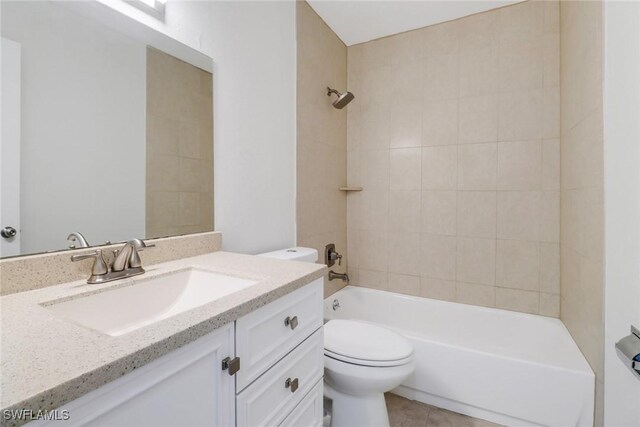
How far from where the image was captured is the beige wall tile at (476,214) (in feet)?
6.91

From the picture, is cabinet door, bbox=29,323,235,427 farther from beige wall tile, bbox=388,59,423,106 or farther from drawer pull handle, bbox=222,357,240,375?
beige wall tile, bbox=388,59,423,106

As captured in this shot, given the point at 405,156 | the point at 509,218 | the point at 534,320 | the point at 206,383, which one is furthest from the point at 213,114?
the point at 534,320

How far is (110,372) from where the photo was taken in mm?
453

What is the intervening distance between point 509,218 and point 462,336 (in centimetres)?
88

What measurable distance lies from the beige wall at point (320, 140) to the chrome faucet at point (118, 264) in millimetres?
1050

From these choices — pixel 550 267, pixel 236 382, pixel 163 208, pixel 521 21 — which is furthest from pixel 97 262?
pixel 521 21

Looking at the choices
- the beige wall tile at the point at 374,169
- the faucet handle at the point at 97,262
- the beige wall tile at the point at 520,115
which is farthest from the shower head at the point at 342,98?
the faucet handle at the point at 97,262

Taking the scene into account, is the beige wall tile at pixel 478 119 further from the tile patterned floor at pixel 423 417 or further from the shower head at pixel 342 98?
the tile patterned floor at pixel 423 417

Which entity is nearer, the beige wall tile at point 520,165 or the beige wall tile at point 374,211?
the beige wall tile at point 520,165

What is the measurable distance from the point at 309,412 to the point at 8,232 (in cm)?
102

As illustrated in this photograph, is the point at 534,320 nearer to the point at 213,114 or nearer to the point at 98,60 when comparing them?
the point at 213,114

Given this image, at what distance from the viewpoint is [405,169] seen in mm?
2365

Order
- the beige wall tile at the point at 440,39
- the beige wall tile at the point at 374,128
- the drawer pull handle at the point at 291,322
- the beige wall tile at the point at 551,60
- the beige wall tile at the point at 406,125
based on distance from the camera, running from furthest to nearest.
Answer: the beige wall tile at the point at 374,128, the beige wall tile at the point at 406,125, the beige wall tile at the point at 440,39, the beige wall tile at the point at 551,60, the drawer pull handle at the point at 291,322

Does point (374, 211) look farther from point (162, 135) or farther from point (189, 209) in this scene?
point (162, 135)
